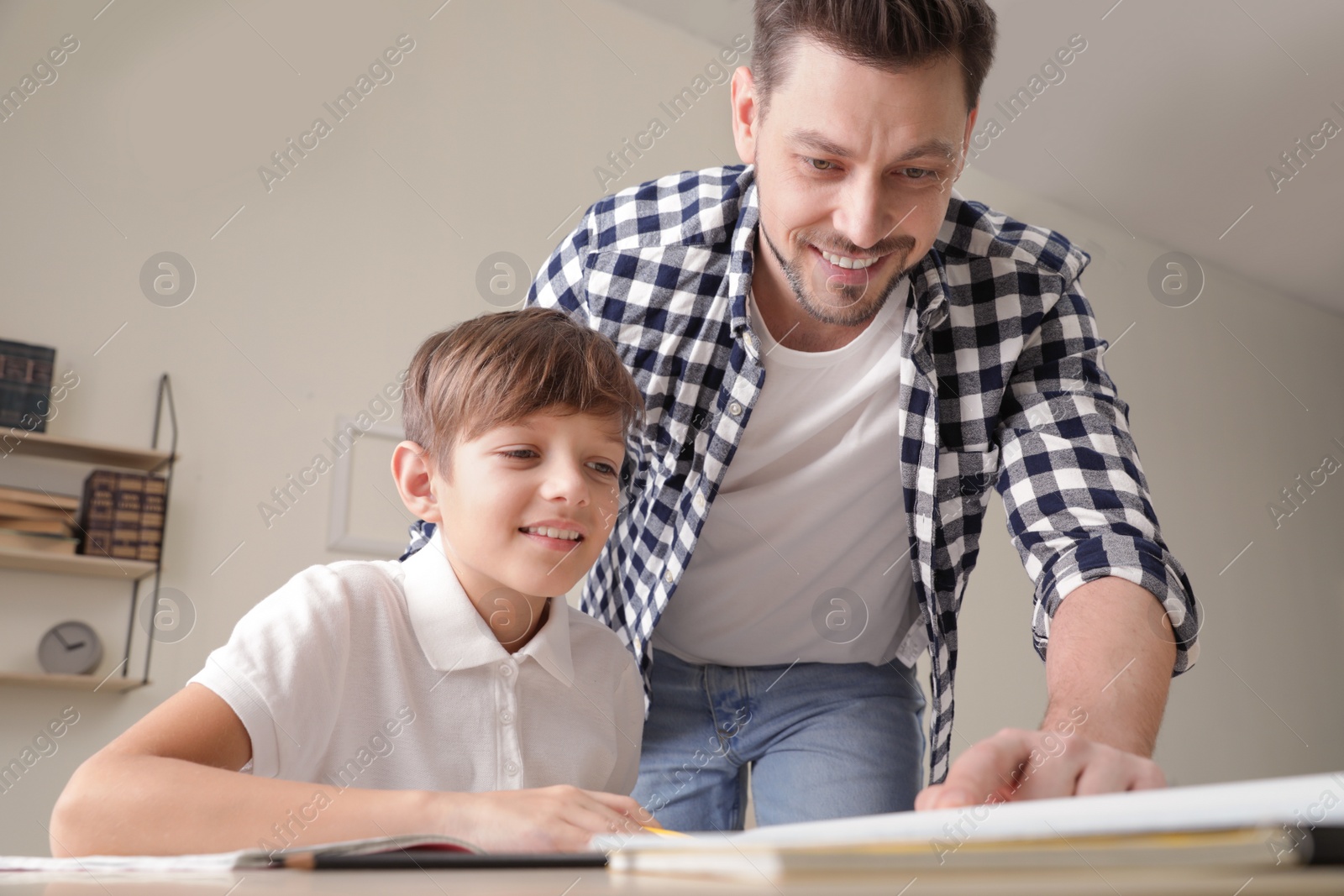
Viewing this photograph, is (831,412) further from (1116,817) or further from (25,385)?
(25,385)

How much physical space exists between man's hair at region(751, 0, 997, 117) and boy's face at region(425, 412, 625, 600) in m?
0.52

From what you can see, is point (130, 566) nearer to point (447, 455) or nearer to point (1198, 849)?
point (447, 455)

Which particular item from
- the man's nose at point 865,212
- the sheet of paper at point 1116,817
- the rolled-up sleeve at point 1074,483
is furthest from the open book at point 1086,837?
the man's nose at point 865,212

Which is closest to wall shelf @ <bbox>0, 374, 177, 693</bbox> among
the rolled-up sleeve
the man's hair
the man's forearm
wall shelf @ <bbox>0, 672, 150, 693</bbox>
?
wall shelf @ <bbox>0, 672, 150, 693</bbox>

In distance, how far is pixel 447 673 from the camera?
990mm

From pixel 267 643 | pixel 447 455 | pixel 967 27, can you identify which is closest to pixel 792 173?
pixel 967 27

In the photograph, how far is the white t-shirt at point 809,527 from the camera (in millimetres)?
1344

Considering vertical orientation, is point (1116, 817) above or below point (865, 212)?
below

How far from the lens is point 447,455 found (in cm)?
111

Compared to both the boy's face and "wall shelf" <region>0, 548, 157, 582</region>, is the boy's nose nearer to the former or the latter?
the boy's face

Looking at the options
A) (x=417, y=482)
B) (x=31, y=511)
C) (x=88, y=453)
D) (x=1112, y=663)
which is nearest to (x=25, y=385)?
(x=88, y=453)

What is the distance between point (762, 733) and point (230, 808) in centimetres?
82

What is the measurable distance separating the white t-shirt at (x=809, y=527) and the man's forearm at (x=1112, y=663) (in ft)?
1.11

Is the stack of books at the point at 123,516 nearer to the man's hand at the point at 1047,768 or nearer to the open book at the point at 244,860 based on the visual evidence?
the open book at the point at 244,860
